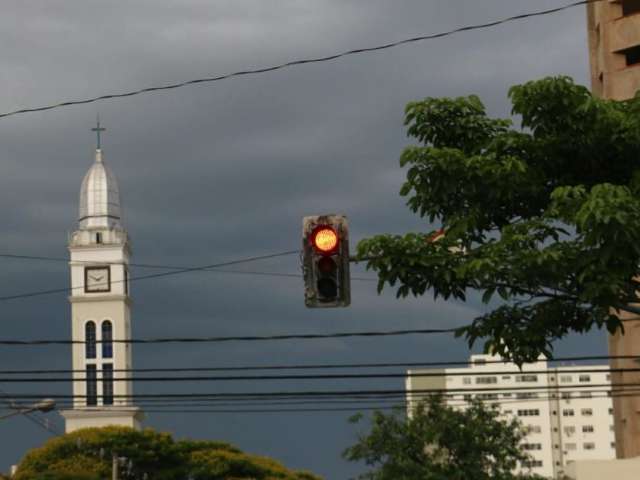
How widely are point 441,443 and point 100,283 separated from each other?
328ft

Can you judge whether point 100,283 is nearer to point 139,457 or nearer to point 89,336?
point 89,336

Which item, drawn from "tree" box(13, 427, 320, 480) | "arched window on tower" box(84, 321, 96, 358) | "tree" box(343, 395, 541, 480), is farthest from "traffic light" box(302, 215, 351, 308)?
"arched window on tower" box(84, 321, 96, 358)

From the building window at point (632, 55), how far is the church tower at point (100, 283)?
302 feet

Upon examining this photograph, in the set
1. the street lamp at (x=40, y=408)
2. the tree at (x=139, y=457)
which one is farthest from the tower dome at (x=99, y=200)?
the street lamp at (x=40, y=408)

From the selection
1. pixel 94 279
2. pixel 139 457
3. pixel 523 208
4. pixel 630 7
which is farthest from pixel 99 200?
pixel 523 208

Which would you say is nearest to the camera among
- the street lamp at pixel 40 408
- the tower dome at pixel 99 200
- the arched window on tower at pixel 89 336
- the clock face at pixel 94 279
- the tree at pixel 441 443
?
the street lamp at pixel 40 408

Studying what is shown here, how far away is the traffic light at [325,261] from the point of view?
19.4m

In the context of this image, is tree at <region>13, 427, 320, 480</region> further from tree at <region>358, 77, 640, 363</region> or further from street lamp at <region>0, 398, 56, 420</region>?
tree at <region>358, 77, 640, 363</region>

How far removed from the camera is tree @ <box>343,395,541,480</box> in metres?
71.7

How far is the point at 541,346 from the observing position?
21.6 metres

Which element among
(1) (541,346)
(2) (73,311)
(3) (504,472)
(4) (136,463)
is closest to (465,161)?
(1) (541,346)

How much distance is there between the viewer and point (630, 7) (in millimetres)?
77125

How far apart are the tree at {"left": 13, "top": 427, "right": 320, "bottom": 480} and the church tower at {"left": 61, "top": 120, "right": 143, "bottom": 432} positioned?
5325 centimetres

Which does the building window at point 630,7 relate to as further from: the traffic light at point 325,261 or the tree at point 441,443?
the traffic light at point 325,261
